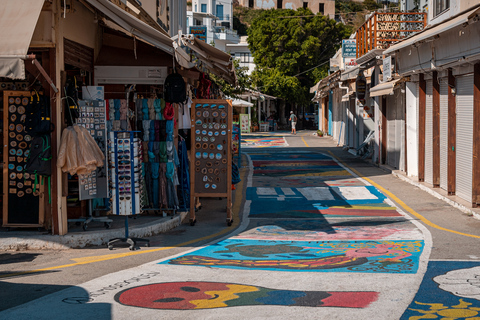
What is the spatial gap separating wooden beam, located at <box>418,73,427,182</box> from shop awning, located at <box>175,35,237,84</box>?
550cm

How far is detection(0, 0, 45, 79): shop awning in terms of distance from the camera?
7496mm

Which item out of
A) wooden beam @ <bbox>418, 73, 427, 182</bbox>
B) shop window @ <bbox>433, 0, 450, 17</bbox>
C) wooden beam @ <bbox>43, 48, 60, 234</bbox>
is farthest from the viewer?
shop window @ <bbox>433, 0, 450, 17</bbox>

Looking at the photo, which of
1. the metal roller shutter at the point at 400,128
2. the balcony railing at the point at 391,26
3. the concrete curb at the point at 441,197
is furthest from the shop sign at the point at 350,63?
the concrete curb at the point at 441,197

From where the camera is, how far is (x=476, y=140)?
11.6m

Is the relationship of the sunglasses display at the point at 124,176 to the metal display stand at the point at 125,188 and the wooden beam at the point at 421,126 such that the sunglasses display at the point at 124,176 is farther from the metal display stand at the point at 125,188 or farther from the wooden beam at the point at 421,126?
the wooden beam at the point at 421,126

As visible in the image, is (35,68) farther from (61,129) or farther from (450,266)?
(450,266)

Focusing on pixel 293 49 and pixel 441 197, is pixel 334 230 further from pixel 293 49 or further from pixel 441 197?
pixel 293 49

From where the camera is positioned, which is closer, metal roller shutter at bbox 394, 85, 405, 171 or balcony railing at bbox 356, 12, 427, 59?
metal roller shutter at bbox 394, 85, 405, 171

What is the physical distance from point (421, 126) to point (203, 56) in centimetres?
717

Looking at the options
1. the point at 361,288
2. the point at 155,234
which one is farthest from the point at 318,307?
the point at 155,234

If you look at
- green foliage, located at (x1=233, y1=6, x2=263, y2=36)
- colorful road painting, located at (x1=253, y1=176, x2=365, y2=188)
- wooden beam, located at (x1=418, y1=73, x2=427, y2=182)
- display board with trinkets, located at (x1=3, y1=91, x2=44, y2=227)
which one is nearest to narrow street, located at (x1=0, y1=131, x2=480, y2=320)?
display board with trinkets, located at (x1=3, y1=91, x2=44, y2=227)

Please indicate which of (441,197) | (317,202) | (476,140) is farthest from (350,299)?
(441,197)

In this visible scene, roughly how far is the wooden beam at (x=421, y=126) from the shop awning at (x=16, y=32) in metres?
10.9

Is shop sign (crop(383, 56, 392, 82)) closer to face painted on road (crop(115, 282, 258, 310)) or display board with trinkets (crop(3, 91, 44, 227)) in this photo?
display board with trinkets (crop(3, 91, 44, 227))
